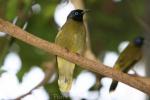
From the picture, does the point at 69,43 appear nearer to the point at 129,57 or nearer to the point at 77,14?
the point at 77,14

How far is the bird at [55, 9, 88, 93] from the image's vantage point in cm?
269

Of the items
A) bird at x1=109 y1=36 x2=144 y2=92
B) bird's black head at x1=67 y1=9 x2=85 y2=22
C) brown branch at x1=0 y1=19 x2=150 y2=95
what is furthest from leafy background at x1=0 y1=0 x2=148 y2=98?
brown branch at x1=0 y1=19 x2=150 y2=95

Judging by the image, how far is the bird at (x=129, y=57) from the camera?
11.1ft

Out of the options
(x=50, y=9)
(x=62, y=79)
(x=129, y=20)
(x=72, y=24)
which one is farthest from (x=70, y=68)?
(x=129, y=20)

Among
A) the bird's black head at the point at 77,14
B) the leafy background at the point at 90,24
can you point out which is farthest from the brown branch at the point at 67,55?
the bird's black head at the point at 77,14

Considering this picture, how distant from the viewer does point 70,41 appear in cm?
286

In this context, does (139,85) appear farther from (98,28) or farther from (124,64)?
(98,28)

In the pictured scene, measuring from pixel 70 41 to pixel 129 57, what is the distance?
2.87 feet

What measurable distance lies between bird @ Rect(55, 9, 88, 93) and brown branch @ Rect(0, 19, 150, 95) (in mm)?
591

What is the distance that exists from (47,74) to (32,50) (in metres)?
0.72

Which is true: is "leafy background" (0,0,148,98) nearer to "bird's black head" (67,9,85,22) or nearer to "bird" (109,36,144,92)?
"bird" (109,36,144,92)

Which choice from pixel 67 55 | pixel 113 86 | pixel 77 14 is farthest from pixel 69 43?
pixel 67 55

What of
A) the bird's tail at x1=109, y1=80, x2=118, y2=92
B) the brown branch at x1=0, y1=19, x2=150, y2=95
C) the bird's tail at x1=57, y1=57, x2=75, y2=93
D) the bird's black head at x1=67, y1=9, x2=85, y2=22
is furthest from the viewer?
the bird's tail at x1=109, y1=80, x2=118, y2=92

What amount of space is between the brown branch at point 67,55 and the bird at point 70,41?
0.59m
